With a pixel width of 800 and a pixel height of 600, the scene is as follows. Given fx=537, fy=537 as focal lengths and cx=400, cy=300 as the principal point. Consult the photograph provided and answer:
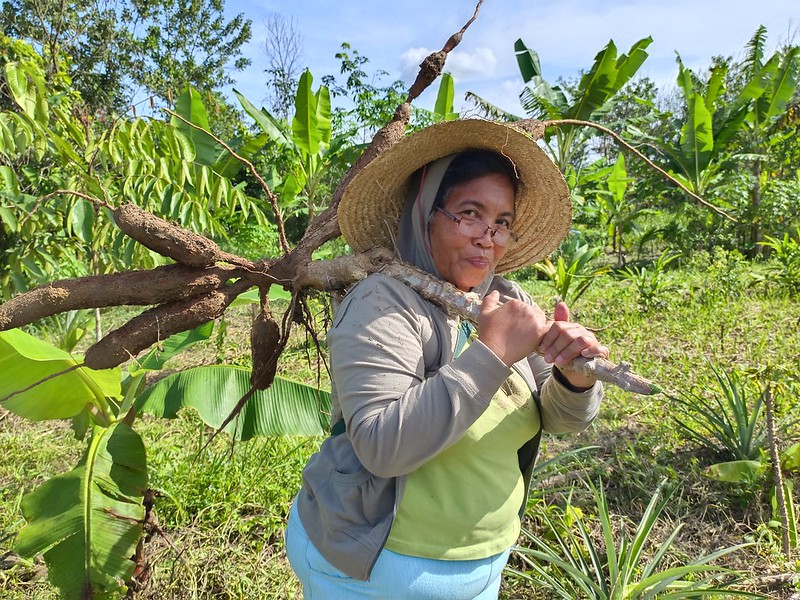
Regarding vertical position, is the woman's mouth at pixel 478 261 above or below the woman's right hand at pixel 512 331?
above

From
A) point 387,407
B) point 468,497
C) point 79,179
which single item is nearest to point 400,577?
point 468,497

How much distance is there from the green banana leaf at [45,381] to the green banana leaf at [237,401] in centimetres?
23

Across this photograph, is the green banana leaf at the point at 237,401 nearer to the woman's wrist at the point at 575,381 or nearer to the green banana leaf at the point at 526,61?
the woman's wrist at the point at 575,381

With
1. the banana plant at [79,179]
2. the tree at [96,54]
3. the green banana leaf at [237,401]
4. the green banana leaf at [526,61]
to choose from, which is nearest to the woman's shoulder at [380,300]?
the green banana leaf at [237,401]

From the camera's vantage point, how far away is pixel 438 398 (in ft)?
3.12

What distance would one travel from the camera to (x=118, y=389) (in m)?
2.11

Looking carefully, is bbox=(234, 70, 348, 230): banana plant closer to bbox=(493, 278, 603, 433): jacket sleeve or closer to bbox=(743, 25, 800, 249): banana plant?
bbox=(493, 278, 603, 433): jacket sleeve

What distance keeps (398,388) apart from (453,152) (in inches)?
25.8

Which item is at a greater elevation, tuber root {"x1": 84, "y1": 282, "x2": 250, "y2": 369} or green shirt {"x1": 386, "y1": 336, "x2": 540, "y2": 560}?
tuber root {"x1": 84, "y1": 282, "x2": 250, "y2": 369}

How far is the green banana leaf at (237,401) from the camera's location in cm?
233

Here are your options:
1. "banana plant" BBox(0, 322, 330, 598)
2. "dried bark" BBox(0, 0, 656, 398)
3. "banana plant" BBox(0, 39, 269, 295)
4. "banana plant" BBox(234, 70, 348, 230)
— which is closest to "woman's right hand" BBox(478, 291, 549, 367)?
"dried bark" BBox(0, 0, 656, 398)

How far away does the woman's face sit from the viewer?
4.10 ft

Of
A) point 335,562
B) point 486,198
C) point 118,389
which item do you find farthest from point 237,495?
point 486,198

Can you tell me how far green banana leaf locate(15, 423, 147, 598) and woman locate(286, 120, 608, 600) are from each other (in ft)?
3.11
